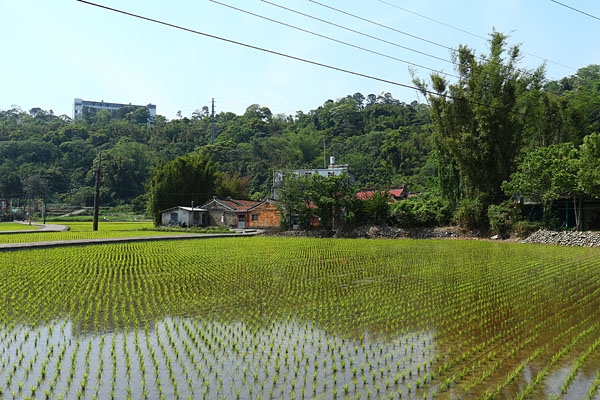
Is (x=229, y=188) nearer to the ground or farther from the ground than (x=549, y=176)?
farther from the ground

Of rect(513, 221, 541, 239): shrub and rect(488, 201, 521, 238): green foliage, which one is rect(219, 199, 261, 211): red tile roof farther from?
rect(513, 221, 541, 239): shrub

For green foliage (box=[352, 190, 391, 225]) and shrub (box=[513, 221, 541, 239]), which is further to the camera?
green foliage (box=[352, 190, 391, 225])

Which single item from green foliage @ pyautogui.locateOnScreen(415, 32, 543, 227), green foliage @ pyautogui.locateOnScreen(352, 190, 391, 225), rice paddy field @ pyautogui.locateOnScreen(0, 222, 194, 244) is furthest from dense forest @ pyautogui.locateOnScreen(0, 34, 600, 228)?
rice paddy field @ pyautogui.locateOnScreen(0, 222, 194, 244)

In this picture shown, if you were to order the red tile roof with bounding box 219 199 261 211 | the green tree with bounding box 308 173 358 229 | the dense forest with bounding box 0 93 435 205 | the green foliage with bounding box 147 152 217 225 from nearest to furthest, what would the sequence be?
the green tree with bounding box 308 173 358 229
the red tile roof with bounding box 219 199 261 211
the green foliage with bounding box 147 152 217 225
the dense forest with bounding box 0 93 435 205

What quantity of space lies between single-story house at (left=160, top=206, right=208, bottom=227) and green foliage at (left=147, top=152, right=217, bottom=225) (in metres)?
1.17

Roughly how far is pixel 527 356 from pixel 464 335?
3.48 feet

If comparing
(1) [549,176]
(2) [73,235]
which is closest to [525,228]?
(1) [549,176]

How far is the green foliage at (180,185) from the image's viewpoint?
4491 centimetres

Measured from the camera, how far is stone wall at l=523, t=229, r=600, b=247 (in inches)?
861

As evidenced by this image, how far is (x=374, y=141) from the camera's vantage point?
221 feet

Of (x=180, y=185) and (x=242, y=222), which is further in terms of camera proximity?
(x=180, y=185)

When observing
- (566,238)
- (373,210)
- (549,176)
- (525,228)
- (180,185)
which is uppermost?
(180,185)

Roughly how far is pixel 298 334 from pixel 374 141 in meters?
62.7

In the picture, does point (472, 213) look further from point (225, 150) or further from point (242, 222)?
point (225, 150)
